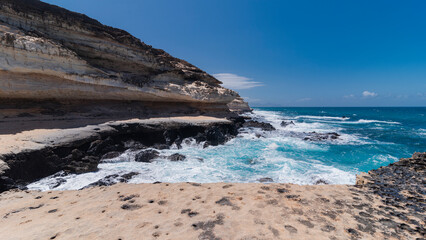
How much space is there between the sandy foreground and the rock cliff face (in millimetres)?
9518

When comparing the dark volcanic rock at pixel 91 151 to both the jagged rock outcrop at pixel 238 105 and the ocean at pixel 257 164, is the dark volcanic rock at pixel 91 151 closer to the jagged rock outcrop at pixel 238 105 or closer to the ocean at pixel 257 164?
the ocean at pixel 257 164

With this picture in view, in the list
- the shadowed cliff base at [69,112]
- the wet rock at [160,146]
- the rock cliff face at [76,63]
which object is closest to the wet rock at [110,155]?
the wet rock at [160,146]

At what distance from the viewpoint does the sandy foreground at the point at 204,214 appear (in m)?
3.29

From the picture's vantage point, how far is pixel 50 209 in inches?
169

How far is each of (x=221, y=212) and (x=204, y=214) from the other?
1.30ft

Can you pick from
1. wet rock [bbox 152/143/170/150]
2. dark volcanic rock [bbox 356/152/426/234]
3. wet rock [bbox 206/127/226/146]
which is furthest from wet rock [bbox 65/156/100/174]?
dark volcanic rock [bbox 356/152/426/234]

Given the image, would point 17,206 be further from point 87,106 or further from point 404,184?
point 87,106

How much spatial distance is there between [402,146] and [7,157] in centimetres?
2674

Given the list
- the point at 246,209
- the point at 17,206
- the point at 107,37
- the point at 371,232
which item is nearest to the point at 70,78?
the point at 107,37

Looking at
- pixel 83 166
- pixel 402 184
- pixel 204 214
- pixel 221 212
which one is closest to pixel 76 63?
pixel 83 166

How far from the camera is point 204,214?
12.8 feet

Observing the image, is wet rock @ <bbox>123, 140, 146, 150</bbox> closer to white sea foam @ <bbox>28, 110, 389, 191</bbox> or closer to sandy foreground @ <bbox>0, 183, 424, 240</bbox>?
white sea foam @ <bbox>28, 110, 389, 191</bbox>

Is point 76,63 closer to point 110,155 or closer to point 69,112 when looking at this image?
point 69,112

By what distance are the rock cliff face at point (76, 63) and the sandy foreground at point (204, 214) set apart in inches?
375
